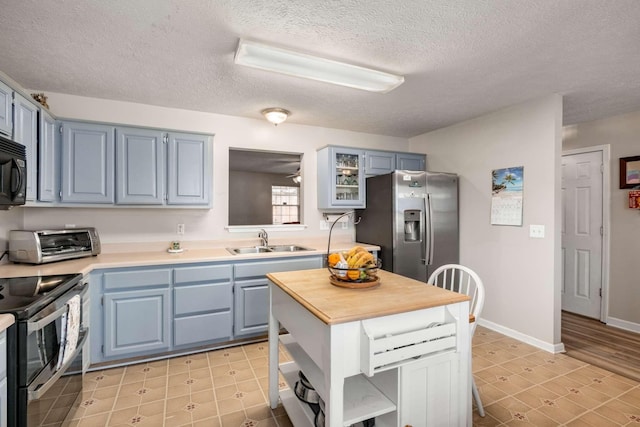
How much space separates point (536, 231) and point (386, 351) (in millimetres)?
2552

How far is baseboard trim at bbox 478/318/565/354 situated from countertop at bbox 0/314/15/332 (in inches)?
151

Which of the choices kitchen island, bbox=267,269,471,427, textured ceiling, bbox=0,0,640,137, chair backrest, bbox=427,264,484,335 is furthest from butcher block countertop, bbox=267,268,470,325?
textured ceiling, bbox=0,0,640,137

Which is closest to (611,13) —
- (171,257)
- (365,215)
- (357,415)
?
(357,415)

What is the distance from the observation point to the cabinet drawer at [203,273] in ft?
8.96

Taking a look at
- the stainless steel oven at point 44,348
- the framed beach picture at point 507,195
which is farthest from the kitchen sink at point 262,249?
the framed beach picture at point 507,195

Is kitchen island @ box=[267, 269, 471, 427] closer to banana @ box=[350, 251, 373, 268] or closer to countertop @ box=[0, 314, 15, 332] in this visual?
banana @ box=[350, 251, 373, 268]

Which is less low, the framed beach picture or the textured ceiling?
the textured ceiling

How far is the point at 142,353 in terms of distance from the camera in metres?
2.64

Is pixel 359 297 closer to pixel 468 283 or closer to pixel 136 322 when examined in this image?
pixel 468 283

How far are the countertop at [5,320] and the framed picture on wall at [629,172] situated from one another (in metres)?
5.11

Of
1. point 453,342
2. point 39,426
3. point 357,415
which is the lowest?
point 39,426

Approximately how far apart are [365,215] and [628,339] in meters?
2.94

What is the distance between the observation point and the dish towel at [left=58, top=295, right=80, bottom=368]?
1.69 m

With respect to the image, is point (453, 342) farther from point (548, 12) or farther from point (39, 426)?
point (39, 426)
